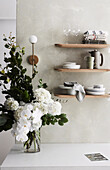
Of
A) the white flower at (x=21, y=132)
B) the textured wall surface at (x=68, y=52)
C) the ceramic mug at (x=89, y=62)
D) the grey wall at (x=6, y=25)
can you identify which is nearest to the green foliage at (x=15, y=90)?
the white flower at (x=21, y=132)

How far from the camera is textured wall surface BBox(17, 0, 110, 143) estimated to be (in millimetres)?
2393

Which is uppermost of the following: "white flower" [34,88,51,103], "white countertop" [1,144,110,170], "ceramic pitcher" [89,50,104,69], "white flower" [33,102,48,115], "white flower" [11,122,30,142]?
"ceramic pitcher" [89,50,104,69]

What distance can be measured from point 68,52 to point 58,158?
1032 mm

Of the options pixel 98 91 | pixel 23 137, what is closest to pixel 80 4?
pixel 98 91

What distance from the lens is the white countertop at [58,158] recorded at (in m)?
1.77

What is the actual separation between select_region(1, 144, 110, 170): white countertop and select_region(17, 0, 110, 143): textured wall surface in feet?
0.48

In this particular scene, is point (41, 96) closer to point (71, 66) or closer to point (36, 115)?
point (36, 115)

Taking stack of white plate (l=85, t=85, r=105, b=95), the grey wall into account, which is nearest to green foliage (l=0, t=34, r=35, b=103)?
stack of white plate (l=85, t=85, r=105, b=95)

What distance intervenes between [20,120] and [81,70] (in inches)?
30.3

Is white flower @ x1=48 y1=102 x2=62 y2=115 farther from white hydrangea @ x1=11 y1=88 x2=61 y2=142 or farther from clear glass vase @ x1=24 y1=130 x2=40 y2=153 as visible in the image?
clear glass vase @ x1=24 y1=130 x2=40 y2=153

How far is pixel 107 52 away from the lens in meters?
2.44

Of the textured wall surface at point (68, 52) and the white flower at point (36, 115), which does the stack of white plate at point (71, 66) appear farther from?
the white flower at point (36, 115)

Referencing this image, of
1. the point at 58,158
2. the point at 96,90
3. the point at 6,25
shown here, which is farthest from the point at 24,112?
the point at 6,25

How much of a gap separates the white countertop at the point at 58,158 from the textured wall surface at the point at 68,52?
147 mm
